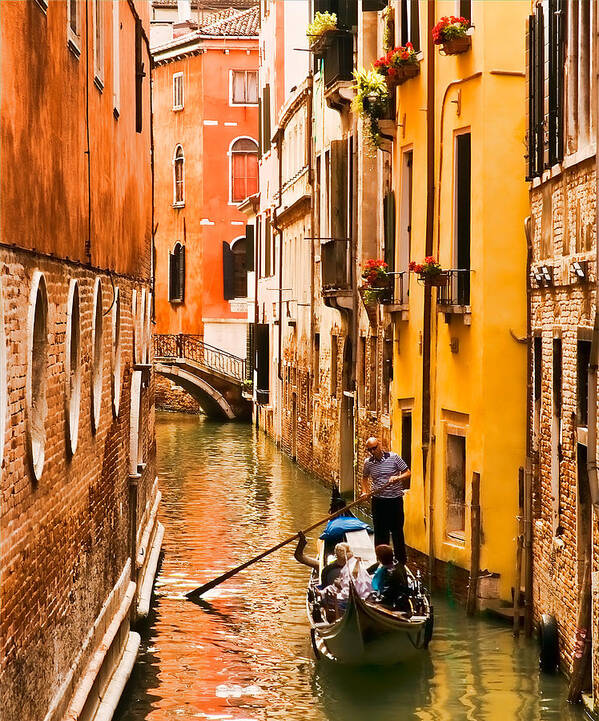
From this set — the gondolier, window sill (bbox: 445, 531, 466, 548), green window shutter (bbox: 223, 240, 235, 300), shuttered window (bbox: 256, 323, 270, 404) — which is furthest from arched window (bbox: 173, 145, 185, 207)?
window sill (bbox: 445, 531, 466, 548)

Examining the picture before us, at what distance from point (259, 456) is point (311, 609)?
18.6 m

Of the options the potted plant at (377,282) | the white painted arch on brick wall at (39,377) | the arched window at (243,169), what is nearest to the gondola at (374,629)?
the white painted arch on brick wall at (39,377)

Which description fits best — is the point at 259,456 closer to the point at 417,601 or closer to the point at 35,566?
the point at 417,601

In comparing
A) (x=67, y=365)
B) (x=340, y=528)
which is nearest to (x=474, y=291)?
(x=340, y=528)

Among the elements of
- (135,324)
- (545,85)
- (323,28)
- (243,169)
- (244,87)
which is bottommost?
(135,324)

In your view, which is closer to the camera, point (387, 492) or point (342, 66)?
point (387, 492)

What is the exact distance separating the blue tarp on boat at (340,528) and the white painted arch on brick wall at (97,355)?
388 cm

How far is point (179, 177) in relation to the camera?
153 feet

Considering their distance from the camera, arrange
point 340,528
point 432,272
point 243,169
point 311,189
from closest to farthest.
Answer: point 432,272, point 340,528, point 311,189, point 243,169

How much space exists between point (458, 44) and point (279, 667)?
5.85m

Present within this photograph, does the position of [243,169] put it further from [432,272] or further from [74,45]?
[74,45]

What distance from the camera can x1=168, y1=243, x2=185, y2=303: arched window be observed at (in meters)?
45.9

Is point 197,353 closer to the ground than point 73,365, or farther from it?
closer to the ground

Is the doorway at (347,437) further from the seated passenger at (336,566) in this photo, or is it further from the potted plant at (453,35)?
the seated passenger at (336,566)
